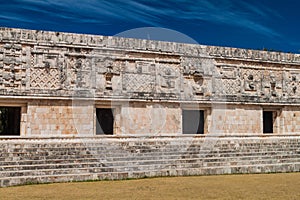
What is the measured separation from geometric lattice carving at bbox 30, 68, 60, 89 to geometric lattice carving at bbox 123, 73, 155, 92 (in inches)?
84.9

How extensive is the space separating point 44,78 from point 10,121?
5292 mm

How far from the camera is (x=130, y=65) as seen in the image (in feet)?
39.3

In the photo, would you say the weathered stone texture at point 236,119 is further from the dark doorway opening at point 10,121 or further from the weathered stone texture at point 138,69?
the dark doorway opening at point 10,121

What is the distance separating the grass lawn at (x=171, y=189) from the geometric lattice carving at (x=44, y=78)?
3.73m

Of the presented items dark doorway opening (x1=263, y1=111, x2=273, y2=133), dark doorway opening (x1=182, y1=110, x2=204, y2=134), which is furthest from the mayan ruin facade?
dark doorway opening (x1=182, y1=110, x2=204, y2=134)

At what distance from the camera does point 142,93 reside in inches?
470

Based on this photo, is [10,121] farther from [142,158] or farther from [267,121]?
[267,121]

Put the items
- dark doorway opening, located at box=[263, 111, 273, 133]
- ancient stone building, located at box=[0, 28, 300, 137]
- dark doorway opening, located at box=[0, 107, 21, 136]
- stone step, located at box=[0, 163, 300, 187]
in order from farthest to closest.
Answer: dark doorway opening, located at box=[263, 111, 273, 133], dark doorway opening, located at box=[0, 107, 21, 136], ancient stone building, located at box=[0, 28, 300, 137], stone step, located at box=[0, 163, 300, 187]

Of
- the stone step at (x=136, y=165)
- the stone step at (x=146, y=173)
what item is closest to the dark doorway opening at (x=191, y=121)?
the stone step at (x=136, y=165)

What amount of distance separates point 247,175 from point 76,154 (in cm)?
455

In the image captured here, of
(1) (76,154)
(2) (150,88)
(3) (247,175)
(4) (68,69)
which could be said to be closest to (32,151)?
(1) (76,154)

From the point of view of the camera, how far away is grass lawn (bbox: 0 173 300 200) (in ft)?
20.7

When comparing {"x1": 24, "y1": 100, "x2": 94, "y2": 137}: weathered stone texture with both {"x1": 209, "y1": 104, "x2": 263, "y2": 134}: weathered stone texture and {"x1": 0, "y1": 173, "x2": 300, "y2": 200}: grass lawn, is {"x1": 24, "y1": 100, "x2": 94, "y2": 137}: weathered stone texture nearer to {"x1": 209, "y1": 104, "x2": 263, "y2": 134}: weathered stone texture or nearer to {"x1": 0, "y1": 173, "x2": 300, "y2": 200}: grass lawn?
{"x1": 0, "y1": 173, "x2": 300, "y2": 200}: grass lawn

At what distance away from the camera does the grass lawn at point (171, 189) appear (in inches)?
248
